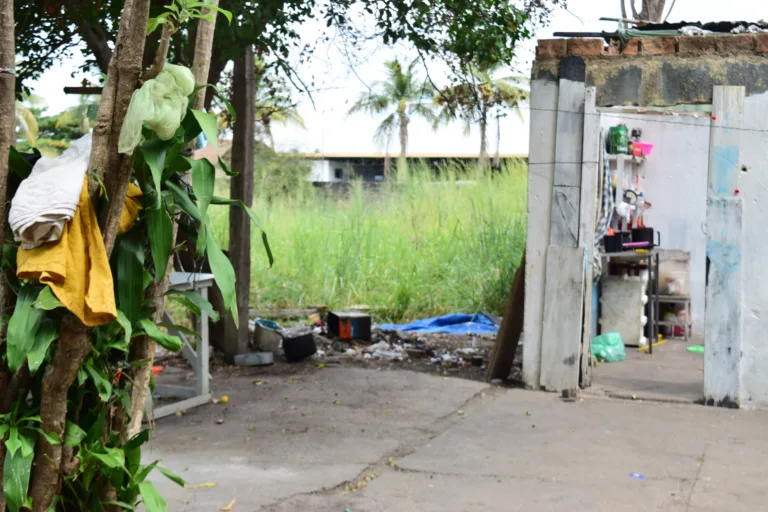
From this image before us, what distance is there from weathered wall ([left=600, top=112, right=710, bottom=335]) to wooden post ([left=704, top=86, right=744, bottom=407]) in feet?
10.4

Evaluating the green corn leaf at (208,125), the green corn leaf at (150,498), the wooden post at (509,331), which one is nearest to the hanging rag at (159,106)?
the green corn leaf at (208,125)

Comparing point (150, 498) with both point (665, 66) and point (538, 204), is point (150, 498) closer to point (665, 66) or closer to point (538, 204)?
point (538, 204)

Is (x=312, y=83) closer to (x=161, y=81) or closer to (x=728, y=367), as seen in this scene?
(x=728, y=367)

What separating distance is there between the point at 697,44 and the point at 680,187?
11.3 feet

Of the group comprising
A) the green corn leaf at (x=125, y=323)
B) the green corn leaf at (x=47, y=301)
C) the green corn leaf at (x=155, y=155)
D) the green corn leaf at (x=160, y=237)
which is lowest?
the green corn leaf at (x=125, y=323)

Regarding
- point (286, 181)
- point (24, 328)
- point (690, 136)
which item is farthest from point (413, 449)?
point (286, 181)

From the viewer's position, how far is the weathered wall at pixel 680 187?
936 centimetres

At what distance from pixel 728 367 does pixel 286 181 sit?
1568 cm

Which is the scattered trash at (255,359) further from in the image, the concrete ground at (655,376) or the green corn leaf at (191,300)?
the green corn leaf at (191,300)

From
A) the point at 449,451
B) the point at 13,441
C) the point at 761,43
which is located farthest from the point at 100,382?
the point at 761,43

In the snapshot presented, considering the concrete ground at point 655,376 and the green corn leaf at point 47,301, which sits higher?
the green corn leaf at point 47,301

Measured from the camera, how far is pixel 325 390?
263 inches

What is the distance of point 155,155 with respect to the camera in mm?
→ 2379

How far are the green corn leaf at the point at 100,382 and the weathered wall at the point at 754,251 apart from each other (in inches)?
198
